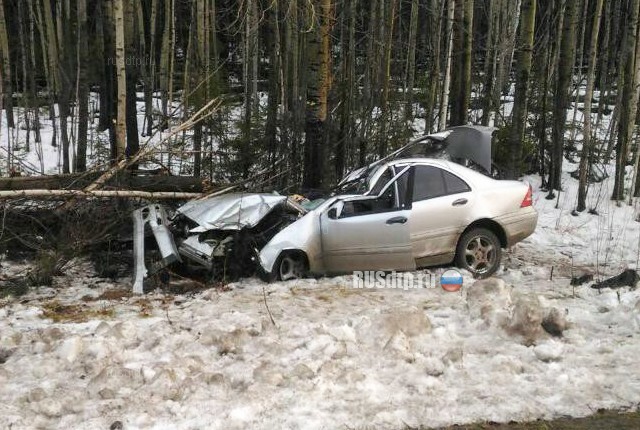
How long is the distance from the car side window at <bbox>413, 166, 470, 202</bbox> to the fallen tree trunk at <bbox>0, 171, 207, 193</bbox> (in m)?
3.16

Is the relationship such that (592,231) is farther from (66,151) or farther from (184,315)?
(66,151)

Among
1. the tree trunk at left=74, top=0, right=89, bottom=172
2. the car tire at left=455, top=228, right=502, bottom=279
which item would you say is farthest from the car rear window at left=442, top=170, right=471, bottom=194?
the tree trunk at left=74, top=0, right=89, bottom=172

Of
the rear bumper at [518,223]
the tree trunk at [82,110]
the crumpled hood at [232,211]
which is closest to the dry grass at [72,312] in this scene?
the crumpled hood at [232,211]

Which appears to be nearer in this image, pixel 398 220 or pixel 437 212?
pixel 398 220

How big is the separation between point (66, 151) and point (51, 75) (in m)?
7.23

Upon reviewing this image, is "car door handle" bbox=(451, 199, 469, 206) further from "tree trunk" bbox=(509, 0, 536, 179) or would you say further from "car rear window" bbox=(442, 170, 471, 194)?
"tree trunk" bbox=(509, 0, 536, 179)

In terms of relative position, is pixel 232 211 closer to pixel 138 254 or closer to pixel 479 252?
pixel 138 254

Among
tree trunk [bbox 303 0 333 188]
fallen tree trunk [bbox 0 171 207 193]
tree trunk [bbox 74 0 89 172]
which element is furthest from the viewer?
tree trunk [bbox 74 0 89 172]

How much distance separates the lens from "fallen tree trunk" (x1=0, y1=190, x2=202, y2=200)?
7025mm

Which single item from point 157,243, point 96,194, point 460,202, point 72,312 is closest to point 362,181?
point 460,202

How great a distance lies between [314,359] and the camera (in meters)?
4.68

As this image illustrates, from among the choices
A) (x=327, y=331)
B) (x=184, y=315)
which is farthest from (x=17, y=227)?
(x=327, y=331)

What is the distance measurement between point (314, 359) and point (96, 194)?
4144 millimetres

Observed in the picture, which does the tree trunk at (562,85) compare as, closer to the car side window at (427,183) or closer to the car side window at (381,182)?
the car side window at (427,183)
